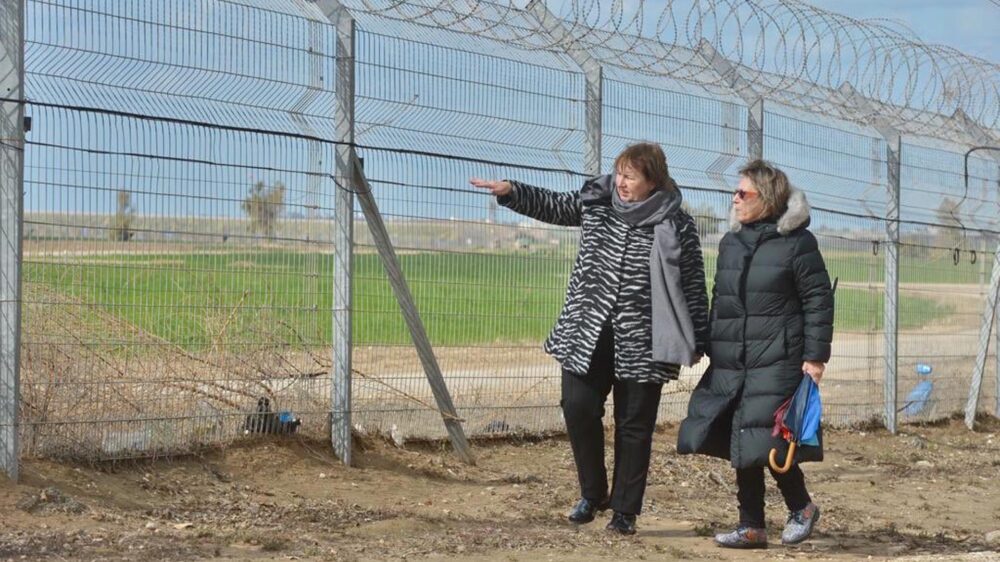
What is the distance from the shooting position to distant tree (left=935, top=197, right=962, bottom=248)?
1320 cm

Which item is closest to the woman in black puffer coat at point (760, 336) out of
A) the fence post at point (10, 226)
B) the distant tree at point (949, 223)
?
the fence post at point (10, 226)

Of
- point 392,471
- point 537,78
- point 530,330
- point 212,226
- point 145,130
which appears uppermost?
point 537,78

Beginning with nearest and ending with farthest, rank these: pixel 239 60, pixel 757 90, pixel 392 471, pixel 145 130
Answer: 1. pixel 145 130
2. pixel 239 60
3. pixel 392 471
4. pixel 757 90

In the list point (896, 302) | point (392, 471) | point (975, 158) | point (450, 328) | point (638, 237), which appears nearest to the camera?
point (638, 237)

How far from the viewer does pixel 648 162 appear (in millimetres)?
6445

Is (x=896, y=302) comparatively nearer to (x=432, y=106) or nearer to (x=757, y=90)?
(x=757, y=90)

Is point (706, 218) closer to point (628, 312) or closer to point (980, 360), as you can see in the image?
point (980, 360)

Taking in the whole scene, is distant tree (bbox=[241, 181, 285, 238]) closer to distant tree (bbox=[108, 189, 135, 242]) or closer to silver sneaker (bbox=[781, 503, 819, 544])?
distant tree (bbox=[108, 189, 135, 242])

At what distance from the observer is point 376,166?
8266mm

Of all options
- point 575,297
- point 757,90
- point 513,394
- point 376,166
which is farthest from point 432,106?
point 757,90

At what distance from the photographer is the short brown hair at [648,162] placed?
6.43 metres

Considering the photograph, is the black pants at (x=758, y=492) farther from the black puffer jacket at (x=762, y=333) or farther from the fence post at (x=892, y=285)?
the fence post at (x=892, y=285)

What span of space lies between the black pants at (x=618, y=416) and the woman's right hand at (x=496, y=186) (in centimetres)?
80

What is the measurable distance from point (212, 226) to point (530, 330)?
2505mm
